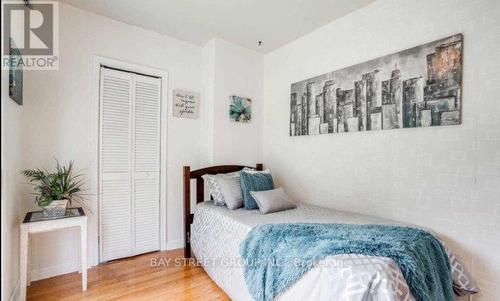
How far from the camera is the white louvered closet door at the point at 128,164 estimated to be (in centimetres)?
254

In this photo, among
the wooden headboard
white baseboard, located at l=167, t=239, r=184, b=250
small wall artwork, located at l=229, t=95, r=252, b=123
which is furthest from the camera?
small wall artwork, located at l=229, t=95, r=252, b=123

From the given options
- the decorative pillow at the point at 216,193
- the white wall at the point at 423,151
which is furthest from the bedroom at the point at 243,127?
the decorative pillow at the point at 216,193

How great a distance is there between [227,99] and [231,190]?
1.26 metres

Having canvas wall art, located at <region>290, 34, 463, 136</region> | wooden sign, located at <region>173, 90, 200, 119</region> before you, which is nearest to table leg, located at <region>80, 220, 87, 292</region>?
wooden sign, located at <region>173, 90, 200, 119</region>

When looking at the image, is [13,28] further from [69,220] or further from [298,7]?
[298,7]

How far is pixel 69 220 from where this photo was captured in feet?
6.51

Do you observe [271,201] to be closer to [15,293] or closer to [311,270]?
[311,270]

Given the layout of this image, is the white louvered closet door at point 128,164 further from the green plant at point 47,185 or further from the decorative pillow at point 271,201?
the decorative pillow at point 271,201

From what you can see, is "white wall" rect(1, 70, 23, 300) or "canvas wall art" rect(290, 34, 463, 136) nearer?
"white wall" rect(1, 70, 23, 300)

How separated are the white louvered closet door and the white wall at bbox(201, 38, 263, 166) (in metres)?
0.62

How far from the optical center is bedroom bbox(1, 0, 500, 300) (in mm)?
1665

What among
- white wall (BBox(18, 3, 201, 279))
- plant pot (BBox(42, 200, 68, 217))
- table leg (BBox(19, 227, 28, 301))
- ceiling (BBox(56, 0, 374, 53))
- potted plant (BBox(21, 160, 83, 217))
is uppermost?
ceiling (BBox(56, 0, 374, 53))

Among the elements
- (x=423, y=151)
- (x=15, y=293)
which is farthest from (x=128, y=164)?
(x=423, y=151)

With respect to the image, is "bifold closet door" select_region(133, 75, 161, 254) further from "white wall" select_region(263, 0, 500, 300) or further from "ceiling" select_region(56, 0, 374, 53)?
"white wall" select_region(263, 0, 500, 300)
